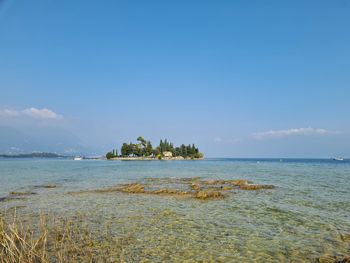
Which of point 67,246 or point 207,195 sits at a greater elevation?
point 67,246

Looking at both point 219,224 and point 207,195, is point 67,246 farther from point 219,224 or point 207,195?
point 207,195

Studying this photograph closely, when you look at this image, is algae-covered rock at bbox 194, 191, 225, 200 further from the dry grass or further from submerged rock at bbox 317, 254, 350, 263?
submerged rock at bbox 317, 254, 350, 263

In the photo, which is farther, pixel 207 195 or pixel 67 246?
pixel 207 195

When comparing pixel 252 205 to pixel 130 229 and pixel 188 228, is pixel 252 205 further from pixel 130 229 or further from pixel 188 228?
pixel 130 229

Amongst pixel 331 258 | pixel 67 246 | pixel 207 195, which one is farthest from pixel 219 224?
pixel 207 195

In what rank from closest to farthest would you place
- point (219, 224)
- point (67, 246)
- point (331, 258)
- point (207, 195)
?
point (331, 258) → point (67, 246) → point (219, 224) → point (207, 195)

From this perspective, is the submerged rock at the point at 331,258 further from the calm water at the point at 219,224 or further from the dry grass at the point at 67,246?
the dry grass at the point at 67,246

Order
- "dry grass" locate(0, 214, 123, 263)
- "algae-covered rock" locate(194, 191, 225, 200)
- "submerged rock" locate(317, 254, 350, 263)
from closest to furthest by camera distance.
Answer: "dry grass" locate(0, 214, 123, 263), "submerged rock" locate(317, 254, 350, 263), "algae-covered rock" locate(194, 191, 225, 200)

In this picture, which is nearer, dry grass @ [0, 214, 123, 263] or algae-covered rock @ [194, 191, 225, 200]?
dry grass @ [0, 214, 123, 263]

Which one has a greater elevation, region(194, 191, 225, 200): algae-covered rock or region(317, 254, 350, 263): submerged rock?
region(194, 191, 225, 200): algae-covered rock

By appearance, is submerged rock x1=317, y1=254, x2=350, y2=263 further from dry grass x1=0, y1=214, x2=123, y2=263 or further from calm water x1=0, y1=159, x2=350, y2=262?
dry grass x1=0, y1=214, x2=123, y2=263

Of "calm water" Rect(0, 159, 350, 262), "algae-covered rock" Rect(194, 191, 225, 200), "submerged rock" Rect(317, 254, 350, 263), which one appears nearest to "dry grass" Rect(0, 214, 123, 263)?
"calm water" Rect(0, 159, 350, 262)

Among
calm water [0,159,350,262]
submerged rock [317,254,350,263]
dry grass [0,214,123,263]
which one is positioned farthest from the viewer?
calm water [0,159,350,262]

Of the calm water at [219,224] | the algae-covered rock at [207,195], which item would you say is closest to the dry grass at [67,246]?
the calm water at [219,224]
